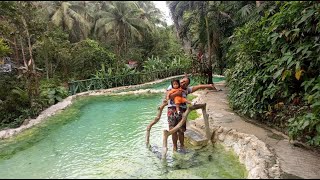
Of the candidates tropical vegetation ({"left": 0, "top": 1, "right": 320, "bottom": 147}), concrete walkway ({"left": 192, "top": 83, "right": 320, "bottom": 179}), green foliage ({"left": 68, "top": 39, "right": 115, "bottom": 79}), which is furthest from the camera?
green foliage ({"left": 68, "top": 39, "right": 115, "bottom": 79})

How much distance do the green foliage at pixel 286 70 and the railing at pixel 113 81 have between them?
925 centimetres

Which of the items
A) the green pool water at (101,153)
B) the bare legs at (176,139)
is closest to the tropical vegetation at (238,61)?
the green pool water at (101,153)

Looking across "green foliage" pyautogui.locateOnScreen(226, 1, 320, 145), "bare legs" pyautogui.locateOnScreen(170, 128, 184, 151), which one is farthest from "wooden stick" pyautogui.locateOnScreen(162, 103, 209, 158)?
"green foliage" pyautogui.locateOnScreen(226, 1, 320, 145)

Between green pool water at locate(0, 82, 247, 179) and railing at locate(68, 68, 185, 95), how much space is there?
4.62 m

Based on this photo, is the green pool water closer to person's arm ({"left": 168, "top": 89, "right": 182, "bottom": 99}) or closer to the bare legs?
the bare legs

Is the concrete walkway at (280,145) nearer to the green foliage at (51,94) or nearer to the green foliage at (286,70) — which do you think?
the green foliage at (286,70)

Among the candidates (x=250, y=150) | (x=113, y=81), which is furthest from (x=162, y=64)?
(x=250, y=150)

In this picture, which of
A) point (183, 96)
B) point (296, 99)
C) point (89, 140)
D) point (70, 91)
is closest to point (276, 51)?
point (296, 99)

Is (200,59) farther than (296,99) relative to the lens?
Yes

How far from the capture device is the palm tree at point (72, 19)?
2238cm

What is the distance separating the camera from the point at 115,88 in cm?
1672

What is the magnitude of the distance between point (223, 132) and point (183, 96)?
1.33m

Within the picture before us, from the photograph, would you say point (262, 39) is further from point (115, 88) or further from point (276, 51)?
point (115, 88)

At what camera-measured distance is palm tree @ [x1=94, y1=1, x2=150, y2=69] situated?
23703 mm
